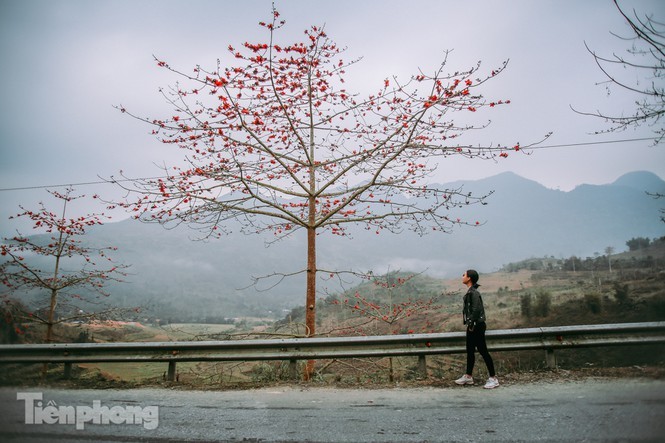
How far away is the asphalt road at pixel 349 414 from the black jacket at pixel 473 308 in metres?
0.98

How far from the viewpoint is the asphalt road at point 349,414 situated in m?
3.73

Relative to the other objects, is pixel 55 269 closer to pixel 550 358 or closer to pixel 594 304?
pixel 550 358

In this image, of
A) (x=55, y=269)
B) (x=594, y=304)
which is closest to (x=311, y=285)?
(x=55, y=269)

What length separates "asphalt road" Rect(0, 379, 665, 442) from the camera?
3.73m

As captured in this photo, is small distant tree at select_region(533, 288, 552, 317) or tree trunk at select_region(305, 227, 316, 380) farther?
small distant tree at select_region(533, 288, 552, 317)

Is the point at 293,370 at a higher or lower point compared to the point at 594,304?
higher

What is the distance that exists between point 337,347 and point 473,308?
7.43ft

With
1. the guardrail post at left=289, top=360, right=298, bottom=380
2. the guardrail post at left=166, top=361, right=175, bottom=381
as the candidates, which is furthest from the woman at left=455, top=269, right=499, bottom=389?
the guardrail post at left=166, top=361, right=175, bottom=381

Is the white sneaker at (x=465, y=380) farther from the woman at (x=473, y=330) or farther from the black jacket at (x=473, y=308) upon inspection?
the black jacket at (x=473, y=308)

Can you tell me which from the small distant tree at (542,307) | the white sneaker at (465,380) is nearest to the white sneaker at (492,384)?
the white sneaker at (465,380)

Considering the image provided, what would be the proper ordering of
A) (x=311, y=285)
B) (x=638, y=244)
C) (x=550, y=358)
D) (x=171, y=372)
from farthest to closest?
(x=638, y=244)
(x=311, y=285)
(x=171, y=372)
(x=550, y=358)

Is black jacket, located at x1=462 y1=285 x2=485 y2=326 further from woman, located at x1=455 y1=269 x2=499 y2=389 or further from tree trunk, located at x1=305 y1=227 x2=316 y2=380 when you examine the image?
tree trunk, located at x1=305 y1=227 x2=316 y2=380

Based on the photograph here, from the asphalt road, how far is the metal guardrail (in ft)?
1.94

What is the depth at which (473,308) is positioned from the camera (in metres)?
5.44
